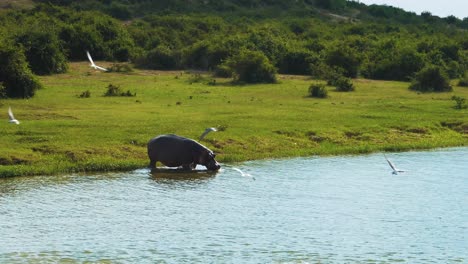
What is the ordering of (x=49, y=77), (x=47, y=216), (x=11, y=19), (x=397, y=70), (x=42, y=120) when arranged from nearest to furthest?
(x=47, y=216), (x=42, y=120), (x=49, y=77), (x=397, y=70), (x=11, y=19)

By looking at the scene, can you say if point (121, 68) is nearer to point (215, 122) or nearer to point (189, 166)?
point (215, 122)

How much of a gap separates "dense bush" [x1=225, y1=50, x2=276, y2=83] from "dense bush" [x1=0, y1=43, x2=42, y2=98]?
1091cm

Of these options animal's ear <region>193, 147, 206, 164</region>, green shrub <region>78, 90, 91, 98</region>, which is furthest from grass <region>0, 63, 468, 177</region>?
animal's ear <region>193, 147, 206, 164</region>

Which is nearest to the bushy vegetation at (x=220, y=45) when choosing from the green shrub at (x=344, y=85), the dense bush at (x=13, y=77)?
the dense bush at (x=13, y=77)

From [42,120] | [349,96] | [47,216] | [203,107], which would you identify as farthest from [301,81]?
[47,216]

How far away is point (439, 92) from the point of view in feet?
130

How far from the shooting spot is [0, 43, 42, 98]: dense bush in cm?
3164

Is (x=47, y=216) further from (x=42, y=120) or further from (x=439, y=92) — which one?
(x=439, y=92)

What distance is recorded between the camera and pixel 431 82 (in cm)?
4016

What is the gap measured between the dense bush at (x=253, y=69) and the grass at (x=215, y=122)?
1194 mm

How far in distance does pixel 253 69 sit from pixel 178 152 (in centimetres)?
1789

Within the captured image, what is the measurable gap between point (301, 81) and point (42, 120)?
17.1 m

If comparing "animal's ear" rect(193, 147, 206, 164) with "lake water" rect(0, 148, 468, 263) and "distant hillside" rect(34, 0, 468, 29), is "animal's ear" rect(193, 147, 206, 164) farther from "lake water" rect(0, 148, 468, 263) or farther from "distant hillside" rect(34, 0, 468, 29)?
"distant hillside" rect(34, 0, 468, 29)

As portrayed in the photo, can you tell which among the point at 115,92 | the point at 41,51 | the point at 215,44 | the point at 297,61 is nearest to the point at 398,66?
the point at 297,61
